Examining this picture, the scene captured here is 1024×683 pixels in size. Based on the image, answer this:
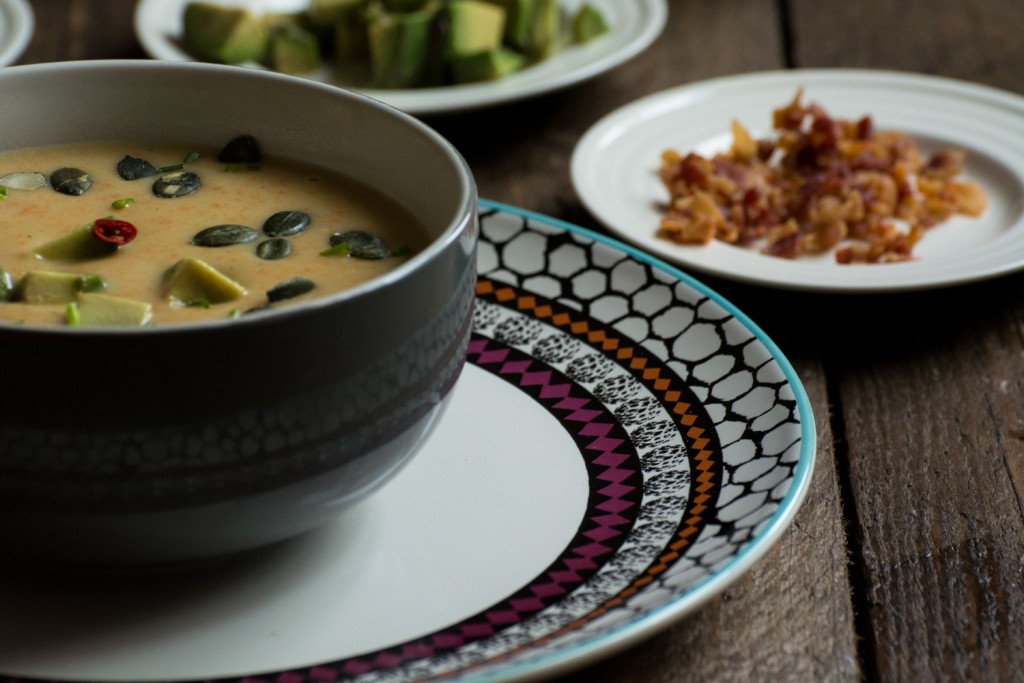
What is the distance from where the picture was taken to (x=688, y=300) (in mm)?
1384

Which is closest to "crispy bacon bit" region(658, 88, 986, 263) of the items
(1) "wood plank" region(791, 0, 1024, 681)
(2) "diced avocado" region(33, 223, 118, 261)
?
(1) "wood plank" region(791, 0, 1024, 681)

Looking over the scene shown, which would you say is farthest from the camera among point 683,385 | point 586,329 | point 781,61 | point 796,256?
point 781,61

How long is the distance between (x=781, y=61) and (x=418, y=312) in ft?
5.79

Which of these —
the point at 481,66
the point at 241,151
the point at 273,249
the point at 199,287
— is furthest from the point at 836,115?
the point at 199,287

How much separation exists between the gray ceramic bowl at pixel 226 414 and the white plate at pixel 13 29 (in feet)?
3.83

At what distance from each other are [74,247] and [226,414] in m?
0.29

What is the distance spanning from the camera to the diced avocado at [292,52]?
2293 mm

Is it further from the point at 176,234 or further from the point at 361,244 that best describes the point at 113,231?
the point at 361,244

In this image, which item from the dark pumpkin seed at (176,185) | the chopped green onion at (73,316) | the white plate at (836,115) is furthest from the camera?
the white plate at (836,115)

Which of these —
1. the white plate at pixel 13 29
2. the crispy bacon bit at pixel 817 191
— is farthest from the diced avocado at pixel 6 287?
the white plate at pixel 13 29

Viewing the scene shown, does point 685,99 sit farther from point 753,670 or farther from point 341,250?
point 753,670

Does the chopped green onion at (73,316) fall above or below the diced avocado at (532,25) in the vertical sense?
above

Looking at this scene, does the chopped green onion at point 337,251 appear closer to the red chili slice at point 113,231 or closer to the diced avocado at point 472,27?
the red chili slice at point 113,231

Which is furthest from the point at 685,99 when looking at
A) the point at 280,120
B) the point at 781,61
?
the point at 280,120
